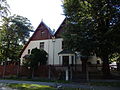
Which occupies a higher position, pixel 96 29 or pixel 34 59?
pixel 96 29

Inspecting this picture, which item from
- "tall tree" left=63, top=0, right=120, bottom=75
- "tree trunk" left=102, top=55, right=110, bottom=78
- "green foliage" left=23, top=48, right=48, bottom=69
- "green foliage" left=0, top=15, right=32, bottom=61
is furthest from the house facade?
"tree trunk" left=102, top=55, right=110, bottom=78

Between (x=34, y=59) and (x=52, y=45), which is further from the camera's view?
(x=52, y=45)

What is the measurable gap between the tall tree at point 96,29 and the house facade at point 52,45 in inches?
251

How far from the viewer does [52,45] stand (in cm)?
2714

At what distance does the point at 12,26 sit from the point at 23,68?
35.4 ft

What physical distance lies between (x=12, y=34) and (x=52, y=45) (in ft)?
28.0

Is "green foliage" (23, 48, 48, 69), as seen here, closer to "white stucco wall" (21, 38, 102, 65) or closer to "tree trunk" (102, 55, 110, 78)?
"white stucco wall" (21, 38, 102, 65)

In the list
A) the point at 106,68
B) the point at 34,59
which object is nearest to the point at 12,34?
the point at 34,59

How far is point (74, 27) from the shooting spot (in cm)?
1730

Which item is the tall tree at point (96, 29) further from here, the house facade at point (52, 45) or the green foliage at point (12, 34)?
the green foliage at point (12, 34)

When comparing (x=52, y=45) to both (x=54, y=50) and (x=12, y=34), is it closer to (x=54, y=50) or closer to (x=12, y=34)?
(x=54, y=50)

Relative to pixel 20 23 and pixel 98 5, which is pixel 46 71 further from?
pixel 20 23

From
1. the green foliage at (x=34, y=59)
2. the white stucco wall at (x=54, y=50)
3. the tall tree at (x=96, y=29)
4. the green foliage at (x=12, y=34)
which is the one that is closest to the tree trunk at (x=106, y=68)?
the tall tree at (x=96, y=29)

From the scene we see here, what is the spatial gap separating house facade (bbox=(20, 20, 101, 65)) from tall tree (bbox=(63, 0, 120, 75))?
6.37 m
